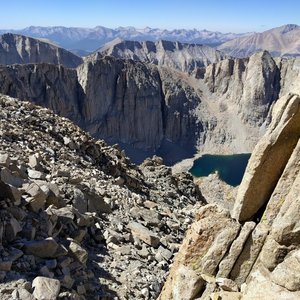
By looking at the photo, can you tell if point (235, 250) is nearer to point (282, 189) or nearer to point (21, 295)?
point (282, 189)

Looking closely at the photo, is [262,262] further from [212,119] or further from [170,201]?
[212,119]

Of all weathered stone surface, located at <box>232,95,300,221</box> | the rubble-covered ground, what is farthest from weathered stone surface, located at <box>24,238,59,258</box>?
weathered stone surface, located at <box>232,95,300,221</box>

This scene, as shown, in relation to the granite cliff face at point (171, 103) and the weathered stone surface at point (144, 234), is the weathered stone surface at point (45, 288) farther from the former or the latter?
the granite cliff face at point (171, 103)

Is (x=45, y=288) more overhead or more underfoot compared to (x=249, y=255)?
more underfoot

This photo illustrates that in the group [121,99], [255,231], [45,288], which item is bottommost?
[121,99]

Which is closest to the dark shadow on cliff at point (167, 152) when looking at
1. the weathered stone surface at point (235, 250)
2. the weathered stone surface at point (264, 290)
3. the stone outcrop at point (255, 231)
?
the stone outcrop at point (255, 231)

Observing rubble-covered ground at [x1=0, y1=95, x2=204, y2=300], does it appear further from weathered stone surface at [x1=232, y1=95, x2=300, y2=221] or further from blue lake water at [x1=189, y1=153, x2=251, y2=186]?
blue lake water at [x1=189, y1=153, x2=251, y2=186]

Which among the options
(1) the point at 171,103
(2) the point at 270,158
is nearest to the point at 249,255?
(2) the point at 270,158
